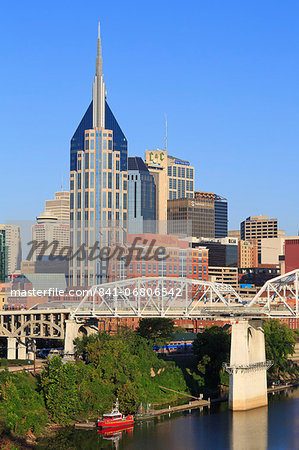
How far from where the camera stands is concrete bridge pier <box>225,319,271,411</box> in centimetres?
13300

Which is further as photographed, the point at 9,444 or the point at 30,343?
the point at 30,343

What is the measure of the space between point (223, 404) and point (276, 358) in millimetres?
28528

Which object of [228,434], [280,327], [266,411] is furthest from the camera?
[280,327]

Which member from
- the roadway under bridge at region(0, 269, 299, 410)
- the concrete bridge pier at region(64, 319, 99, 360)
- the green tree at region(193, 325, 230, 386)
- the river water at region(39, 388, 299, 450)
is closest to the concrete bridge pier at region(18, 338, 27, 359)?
the roadway under bridge at region(0, 269, 299, 410)

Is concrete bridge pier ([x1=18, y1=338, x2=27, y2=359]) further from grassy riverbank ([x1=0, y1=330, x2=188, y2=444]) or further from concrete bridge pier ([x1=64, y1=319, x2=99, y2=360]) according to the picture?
grassy riverbank ([x1=0, y1=330, x2=188, y2=444])

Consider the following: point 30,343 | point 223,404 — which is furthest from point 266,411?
point 30,343

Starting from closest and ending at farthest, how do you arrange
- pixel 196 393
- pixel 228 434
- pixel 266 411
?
pixel 228 434
pixel 266 411
pixel 196 393

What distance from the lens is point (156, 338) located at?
165m

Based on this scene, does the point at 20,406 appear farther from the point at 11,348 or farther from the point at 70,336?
the point at 11,348

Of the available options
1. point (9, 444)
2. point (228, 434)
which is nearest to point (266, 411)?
point (228, 434)

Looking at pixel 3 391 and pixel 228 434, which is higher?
pixel 3 391

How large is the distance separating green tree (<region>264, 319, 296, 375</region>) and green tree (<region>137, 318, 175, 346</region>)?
2063cm

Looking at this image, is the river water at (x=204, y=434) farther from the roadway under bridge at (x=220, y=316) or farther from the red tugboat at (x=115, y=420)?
the roadway under bridge at (x=220, y=316)

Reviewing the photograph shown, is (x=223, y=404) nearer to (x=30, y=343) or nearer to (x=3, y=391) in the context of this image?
(x=3, y=391)
